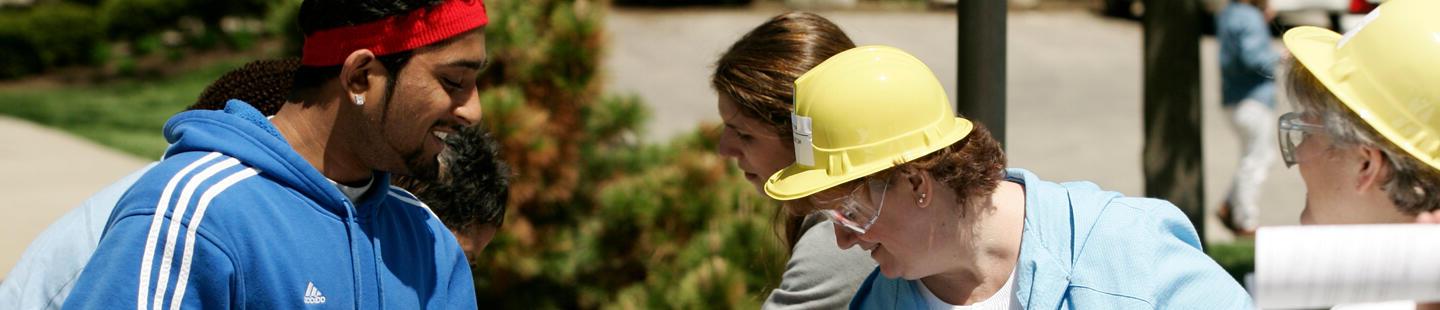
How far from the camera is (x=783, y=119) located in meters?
2.62

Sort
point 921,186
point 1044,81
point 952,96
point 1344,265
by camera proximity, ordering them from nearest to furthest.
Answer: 1. point 1344,265
2. point 921,186
3. point 952,96
4. point 1044,81

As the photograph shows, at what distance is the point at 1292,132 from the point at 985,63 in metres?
0.78

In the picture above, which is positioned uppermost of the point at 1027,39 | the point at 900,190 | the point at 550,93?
the point at 900,190

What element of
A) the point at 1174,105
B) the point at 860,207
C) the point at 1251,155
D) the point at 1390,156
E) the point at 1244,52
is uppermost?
the point at 1390,156

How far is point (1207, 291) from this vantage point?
2334 millimetres

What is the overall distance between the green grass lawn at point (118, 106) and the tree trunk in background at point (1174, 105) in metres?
6.65

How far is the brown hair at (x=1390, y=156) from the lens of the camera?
2.01 meters

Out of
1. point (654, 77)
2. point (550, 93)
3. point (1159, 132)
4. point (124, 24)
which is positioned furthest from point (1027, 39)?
point (550, 93)

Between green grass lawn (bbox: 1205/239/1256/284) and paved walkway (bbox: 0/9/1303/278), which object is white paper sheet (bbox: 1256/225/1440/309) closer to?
paved walkway (bbox: 0/9/1303/278)

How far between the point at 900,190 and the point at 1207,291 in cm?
50

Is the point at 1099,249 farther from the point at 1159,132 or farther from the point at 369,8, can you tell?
the point at 1159,132

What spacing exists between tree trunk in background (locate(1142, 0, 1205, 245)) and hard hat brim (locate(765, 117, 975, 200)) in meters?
3.90

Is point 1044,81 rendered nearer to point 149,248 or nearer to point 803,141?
point 803,141

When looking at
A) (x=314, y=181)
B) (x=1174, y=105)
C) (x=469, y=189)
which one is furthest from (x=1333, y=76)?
(x=1174, y=105)
